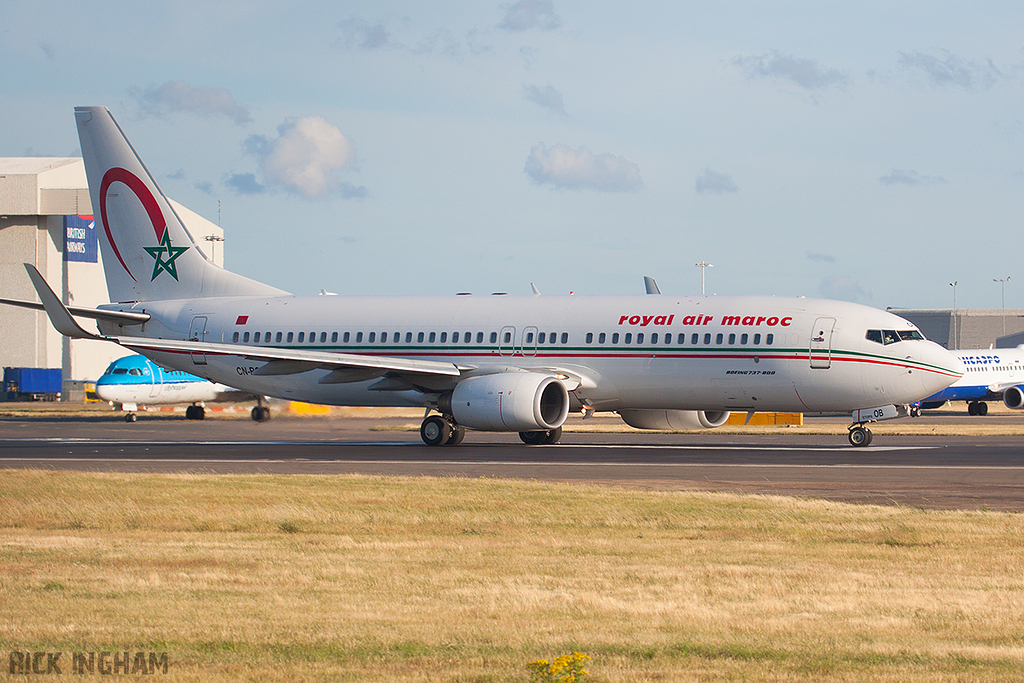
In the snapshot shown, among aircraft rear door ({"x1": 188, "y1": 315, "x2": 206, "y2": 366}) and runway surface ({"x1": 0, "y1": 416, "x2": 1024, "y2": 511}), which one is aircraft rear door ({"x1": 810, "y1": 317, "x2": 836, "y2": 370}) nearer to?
runway surface ({"x1": 0, "y1": 416, "x2": 1024, "y2": 511})

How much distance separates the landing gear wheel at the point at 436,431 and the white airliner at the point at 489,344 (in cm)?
Result: 4

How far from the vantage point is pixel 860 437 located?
30.9m

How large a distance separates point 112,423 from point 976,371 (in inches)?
1860

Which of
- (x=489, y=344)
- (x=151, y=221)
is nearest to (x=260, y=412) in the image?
(x=151, y=221)

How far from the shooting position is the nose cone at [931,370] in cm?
2852

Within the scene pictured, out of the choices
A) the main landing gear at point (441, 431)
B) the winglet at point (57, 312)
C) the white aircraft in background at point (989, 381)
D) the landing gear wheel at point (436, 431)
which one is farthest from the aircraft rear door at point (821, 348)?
the white aircraft in background at point (989, 381)

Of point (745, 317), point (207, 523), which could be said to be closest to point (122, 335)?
point (745, 317)

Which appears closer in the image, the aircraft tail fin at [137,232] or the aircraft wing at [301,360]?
the aircraft wing at [301,360]

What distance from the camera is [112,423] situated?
170 ft

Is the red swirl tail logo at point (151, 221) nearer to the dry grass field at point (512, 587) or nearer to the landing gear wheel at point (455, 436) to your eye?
the landing gear wheel at point (455, 436)

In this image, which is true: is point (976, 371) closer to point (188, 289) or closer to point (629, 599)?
point (188, 289)

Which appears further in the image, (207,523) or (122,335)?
(122,335)

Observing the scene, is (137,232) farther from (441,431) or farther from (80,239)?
(80,239)

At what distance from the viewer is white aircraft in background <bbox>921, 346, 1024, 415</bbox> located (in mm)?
68812
